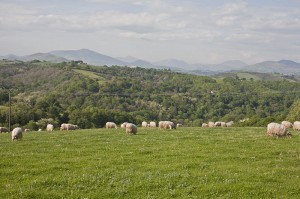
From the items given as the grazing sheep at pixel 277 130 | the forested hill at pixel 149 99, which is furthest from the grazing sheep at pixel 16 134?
the forested hill at pixel 149 99

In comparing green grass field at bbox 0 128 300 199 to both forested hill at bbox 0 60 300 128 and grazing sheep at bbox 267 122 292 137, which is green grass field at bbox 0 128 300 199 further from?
forested hill at bbox 0 60 300 128

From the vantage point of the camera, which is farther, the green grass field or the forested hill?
the forested hill

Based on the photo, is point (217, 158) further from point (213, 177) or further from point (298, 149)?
point (298, 149)

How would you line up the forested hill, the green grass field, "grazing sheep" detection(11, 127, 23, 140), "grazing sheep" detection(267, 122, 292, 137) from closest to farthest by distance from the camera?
the green grass field → "grazing sheep" detection(267, 122, 292, 137) → "grazing sheep" detection(11, 127, 23, 140) → the forested hill

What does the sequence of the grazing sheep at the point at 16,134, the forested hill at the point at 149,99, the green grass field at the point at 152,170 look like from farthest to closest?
the forested hill at the point at 149,99 → the grazing sheep at the point at 16,134 → the green grass field at the point at 152,170

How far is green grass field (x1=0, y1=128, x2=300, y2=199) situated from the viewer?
14133 millimetres

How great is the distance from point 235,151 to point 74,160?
32.2 ft

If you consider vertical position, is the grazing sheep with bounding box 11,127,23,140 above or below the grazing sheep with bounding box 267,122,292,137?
below

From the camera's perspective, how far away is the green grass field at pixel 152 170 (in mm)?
14133

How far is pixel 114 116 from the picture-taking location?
94000 mm

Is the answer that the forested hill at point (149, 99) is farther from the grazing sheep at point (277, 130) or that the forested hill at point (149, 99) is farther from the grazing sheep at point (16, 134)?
the grazing sheep at point (277, 130)

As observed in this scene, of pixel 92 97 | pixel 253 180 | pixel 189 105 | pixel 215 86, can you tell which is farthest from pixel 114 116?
pixel 215 86

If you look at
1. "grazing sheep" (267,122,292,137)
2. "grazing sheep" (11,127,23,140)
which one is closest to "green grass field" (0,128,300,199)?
"grazing sheep" (267,122,292,137)

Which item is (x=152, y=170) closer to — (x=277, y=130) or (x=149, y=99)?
(x=277, y=130)
